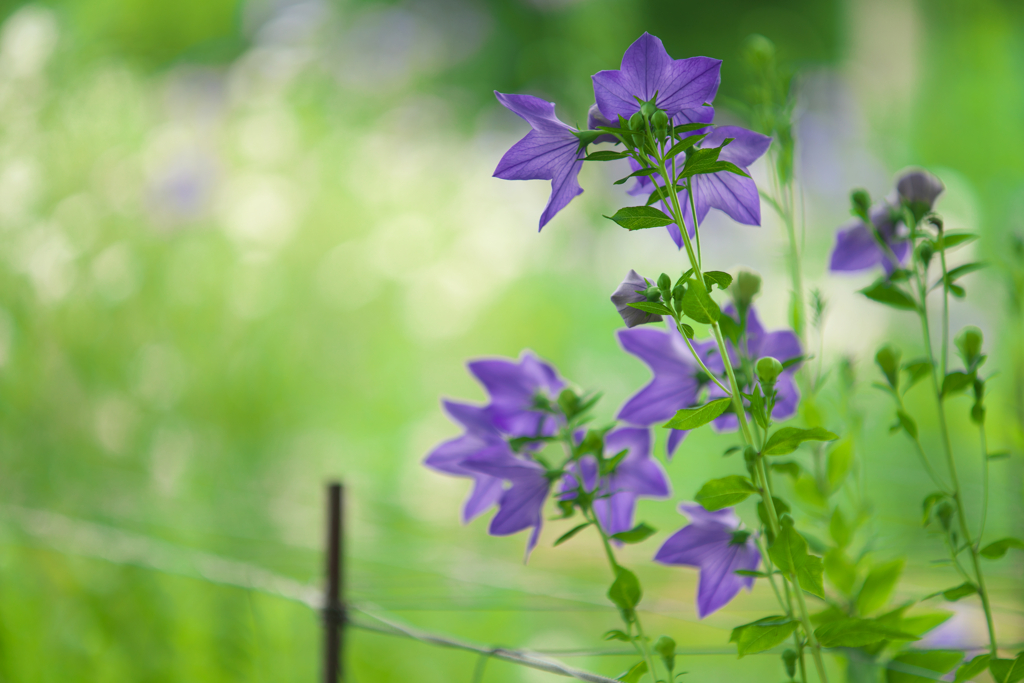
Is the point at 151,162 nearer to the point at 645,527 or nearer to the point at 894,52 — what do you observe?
the point at 645,527

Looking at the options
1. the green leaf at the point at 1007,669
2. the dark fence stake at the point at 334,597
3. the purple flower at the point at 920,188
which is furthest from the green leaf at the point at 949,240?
the dark fence stake at the point at 334,597

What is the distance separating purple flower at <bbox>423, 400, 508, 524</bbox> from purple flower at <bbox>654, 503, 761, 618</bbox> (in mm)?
60

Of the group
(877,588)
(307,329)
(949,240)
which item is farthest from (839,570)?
(307,329)

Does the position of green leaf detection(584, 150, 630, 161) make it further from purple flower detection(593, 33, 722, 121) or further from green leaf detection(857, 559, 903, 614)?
green leaf detection(857, 559, 903, 614)

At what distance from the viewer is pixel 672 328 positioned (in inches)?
9.6

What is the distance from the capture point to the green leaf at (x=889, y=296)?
0.23m

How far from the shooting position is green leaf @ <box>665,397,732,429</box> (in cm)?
18

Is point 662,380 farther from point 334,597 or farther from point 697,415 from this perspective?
point 334,597

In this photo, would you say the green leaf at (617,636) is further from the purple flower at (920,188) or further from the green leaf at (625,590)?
the purple flower at (920,188)

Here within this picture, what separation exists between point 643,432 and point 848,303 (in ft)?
5.27

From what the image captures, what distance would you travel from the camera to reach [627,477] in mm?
247

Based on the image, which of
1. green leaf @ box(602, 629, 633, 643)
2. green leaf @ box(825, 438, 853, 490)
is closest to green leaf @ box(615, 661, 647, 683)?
green leaf @ box(602, 629, 633, 643)

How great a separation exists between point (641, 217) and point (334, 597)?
0.21 meters

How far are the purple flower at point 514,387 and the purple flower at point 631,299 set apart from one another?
58 mm
